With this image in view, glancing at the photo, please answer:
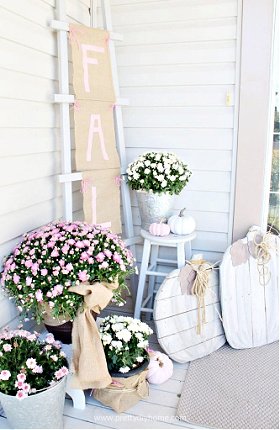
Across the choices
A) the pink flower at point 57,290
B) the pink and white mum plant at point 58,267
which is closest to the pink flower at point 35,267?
the pink and white mum plant at point 58,267

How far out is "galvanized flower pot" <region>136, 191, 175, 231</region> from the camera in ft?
7.77

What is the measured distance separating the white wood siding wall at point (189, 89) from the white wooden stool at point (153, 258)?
26 centimetres

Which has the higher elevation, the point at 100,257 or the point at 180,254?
the point at 100,257

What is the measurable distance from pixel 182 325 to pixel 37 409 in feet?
3.00

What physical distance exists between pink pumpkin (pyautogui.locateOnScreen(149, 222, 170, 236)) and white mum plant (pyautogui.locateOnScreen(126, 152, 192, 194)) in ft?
0.65

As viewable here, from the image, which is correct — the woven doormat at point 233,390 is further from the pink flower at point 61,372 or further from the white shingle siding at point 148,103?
the white shingle siding at point 148,103

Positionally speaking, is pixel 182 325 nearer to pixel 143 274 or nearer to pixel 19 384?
pixel 143 274

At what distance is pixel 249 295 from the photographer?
229 centimetres

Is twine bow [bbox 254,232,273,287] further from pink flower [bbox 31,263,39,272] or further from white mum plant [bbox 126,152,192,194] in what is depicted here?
pink flower [bbox 31,263,39,272]

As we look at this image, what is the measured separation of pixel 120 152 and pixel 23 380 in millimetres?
1496

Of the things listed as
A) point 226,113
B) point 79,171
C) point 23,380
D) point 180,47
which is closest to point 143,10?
point 180,47

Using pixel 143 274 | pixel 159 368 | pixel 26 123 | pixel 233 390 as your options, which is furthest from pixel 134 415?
pixel 26 123

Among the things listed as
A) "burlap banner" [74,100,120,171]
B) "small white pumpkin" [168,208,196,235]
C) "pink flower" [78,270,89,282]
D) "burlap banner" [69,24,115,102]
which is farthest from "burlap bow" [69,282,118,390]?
"burlap banner" [69,24,115,102]

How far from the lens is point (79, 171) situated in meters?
2.29
